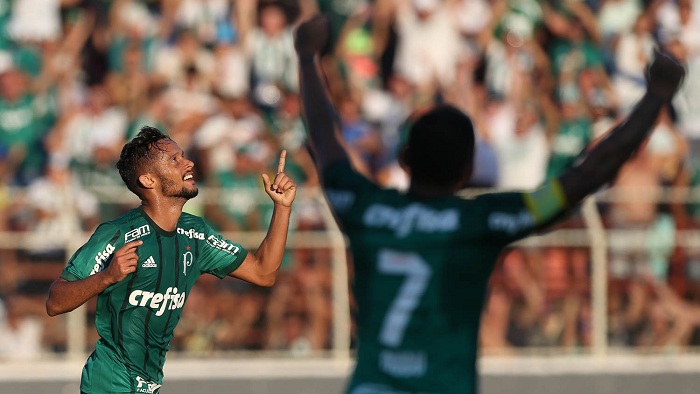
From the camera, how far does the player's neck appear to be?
17.6 ft

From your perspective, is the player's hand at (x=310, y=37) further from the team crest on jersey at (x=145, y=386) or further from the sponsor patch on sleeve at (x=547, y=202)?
the team crest on jersey at (x=145, y=386)

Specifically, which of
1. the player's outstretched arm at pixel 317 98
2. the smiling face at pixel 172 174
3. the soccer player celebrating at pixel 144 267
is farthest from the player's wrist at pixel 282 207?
the player's outstretched arm at pixel 317 98

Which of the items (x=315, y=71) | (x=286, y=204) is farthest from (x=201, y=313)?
(x=315, y=71)

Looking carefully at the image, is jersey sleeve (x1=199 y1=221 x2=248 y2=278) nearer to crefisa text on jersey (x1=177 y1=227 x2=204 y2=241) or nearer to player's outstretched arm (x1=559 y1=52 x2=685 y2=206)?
crefisa text on jersey (x1=177 y1=227 x2=204 y2=241)

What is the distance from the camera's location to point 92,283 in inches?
194

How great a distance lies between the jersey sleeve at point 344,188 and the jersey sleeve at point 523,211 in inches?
14.8

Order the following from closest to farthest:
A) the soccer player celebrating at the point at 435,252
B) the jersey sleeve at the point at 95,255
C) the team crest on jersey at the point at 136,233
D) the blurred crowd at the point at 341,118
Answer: the soccer player celebrating at the point at 435,252 → the jersey sleeve at the point at 95,255 → the team crest on jersey at the point at 136,233 → the blurred crowd at the point at 341,118

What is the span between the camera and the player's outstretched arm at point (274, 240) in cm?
491

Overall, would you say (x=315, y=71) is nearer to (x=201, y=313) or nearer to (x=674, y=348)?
(x=201, y=313)

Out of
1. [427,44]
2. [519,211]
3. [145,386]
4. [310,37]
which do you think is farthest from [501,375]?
[519,211]

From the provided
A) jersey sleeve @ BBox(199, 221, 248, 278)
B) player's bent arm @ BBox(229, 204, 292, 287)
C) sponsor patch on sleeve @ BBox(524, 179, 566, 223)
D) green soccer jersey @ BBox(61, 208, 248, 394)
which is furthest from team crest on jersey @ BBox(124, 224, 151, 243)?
sponsor patch on sleeve @ BBox(524, 179, 566, 223)

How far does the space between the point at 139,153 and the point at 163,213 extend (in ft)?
0.89

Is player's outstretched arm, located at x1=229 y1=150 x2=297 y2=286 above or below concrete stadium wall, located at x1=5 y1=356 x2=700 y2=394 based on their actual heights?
above

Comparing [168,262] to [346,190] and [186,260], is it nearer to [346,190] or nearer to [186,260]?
[186,260]
